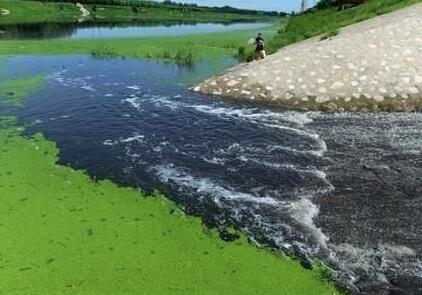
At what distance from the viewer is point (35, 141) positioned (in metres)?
20.0

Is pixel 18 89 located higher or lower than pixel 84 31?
higher

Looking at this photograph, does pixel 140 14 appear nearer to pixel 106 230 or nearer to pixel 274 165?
pixel 274 165

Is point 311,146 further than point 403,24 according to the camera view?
No

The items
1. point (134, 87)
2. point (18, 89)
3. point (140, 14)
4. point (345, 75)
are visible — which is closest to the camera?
point (345, 75)

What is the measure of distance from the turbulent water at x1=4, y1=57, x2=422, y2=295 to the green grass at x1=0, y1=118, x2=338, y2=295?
0.74 m

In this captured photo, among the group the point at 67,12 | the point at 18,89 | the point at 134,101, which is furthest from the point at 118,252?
the point at 67,12

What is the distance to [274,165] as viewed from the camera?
55.6 ft

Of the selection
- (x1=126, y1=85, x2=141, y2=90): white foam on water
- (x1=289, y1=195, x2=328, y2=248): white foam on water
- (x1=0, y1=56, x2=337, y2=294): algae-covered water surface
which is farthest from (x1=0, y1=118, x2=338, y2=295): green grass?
(x1=126, y1=85, x2=141, y2=90): white foam on water

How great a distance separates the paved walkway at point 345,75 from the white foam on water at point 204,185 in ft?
34.0

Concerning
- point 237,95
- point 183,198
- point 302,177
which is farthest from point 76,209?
point 237,95

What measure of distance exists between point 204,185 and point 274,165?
282cm

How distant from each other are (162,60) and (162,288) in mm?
34408

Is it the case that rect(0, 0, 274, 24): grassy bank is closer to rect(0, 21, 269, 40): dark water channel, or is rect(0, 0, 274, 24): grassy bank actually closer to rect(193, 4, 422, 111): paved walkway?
rect(0, 21, 269, 40): dark water channel

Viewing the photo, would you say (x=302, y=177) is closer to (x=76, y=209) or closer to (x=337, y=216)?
(x=337, y=216)
